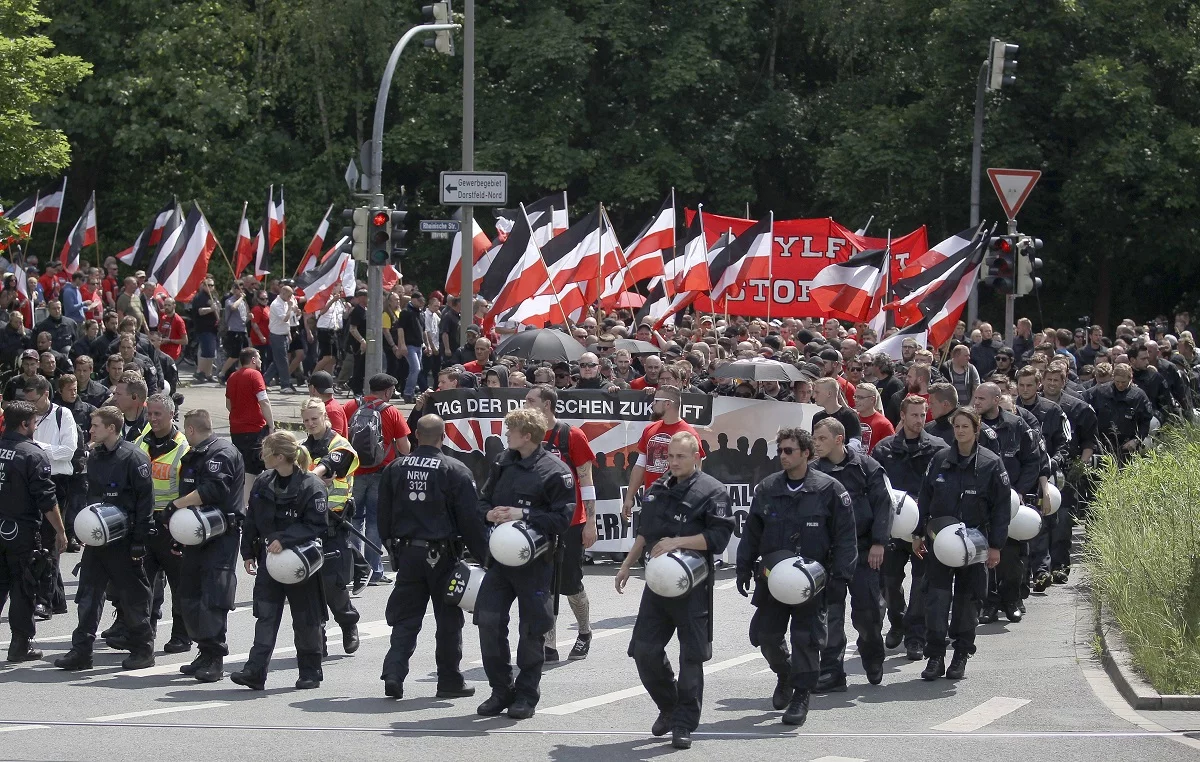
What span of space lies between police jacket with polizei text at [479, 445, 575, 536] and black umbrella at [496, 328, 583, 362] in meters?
8.18

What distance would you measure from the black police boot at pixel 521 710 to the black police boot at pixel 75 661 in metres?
2.96

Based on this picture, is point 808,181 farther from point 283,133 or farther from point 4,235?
point 4,235

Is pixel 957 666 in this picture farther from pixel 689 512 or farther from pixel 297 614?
pixel 297 614

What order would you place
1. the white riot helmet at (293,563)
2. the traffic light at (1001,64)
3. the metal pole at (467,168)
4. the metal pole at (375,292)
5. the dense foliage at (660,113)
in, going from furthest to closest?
the dense foliage at (660,113) < the traffic light at (1001,64) < the metal pole at (467,168) < the metal pole at (375,292) < the white riot helmet at (293,563)

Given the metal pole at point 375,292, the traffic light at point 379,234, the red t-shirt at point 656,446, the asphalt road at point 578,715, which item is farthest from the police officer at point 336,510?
the metal pole at point 375,292

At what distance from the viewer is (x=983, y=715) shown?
31.1 ft

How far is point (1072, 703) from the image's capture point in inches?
385

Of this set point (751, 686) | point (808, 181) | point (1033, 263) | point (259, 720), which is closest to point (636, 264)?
point (1033, 263)

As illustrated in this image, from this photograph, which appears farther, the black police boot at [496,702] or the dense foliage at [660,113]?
the dense foliage at [660,113]

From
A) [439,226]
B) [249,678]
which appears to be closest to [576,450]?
[249,678]

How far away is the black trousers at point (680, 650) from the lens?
8703mm

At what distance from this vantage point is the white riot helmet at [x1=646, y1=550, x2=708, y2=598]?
861 centimetres

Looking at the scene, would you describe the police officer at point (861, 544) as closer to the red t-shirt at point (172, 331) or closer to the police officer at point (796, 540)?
the police officer at point (796, 540)

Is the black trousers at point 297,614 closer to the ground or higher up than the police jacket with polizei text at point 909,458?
closer to the ground
